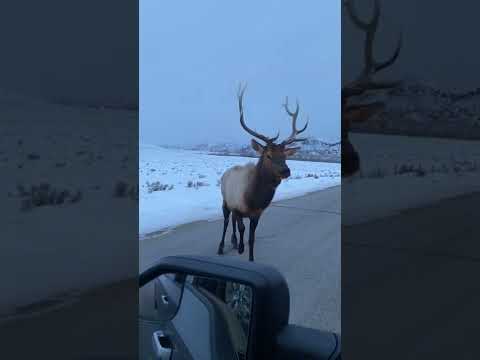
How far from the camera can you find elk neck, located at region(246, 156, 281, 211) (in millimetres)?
2686

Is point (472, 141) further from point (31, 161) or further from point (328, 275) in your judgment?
point (328, 275)

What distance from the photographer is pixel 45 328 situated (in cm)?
77

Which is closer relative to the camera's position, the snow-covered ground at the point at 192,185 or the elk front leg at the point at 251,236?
the elk front leg at the point at 251,236

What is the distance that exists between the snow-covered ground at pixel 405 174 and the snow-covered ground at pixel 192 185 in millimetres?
1662

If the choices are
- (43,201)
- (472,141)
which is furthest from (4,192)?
(472,141)

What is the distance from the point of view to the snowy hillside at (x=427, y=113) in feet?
3.12

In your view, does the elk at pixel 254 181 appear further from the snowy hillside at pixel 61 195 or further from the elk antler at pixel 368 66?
the snowy hillside at pixel 61 195

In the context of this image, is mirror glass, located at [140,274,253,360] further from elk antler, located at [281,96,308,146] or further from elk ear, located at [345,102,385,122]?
elk antler, located at [281,96,308,146]

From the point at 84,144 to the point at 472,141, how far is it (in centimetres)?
88

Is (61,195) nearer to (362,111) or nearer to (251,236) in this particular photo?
(362,111)

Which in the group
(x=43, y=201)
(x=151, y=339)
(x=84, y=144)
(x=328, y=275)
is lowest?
(x=328, y=275)

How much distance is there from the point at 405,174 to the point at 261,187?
1.80 metres

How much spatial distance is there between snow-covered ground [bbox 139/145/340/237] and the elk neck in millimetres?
154

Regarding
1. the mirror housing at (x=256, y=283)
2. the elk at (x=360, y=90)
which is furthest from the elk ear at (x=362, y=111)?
the mirror housing at (x=256, y=283)
